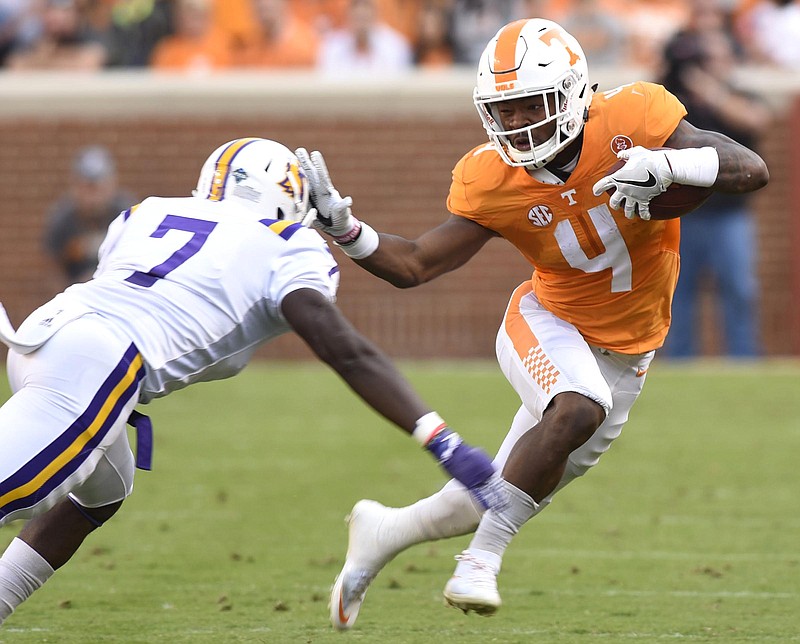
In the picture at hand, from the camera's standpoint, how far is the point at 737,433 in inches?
372

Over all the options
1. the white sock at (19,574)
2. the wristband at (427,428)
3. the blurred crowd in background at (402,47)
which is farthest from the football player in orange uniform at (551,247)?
the blurred crowd in background at (402,47)

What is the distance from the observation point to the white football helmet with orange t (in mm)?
4719

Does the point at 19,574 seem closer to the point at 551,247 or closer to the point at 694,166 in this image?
the point at 551,247

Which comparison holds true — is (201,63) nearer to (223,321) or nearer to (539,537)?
(539,537)

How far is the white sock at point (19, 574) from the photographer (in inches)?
174

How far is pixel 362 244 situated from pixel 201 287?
3.16 feet

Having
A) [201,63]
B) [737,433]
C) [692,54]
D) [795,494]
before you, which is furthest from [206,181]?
[201,63]

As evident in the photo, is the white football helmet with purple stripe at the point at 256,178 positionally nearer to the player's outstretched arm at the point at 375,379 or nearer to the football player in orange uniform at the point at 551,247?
the football player in orange uniform at the point at 551,247

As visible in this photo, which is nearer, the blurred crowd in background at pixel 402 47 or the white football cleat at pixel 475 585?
the white football cleat at pixel 475 585

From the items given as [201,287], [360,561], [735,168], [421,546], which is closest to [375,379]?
[201,287]

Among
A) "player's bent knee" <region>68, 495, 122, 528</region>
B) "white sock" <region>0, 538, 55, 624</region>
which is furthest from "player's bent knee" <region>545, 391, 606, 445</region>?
"white sock" <region>0, 538, 55, 624</region>

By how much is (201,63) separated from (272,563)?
9.07 meters

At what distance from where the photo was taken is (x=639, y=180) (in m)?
4.48

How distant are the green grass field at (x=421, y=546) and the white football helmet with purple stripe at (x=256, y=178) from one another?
1.41 meters
